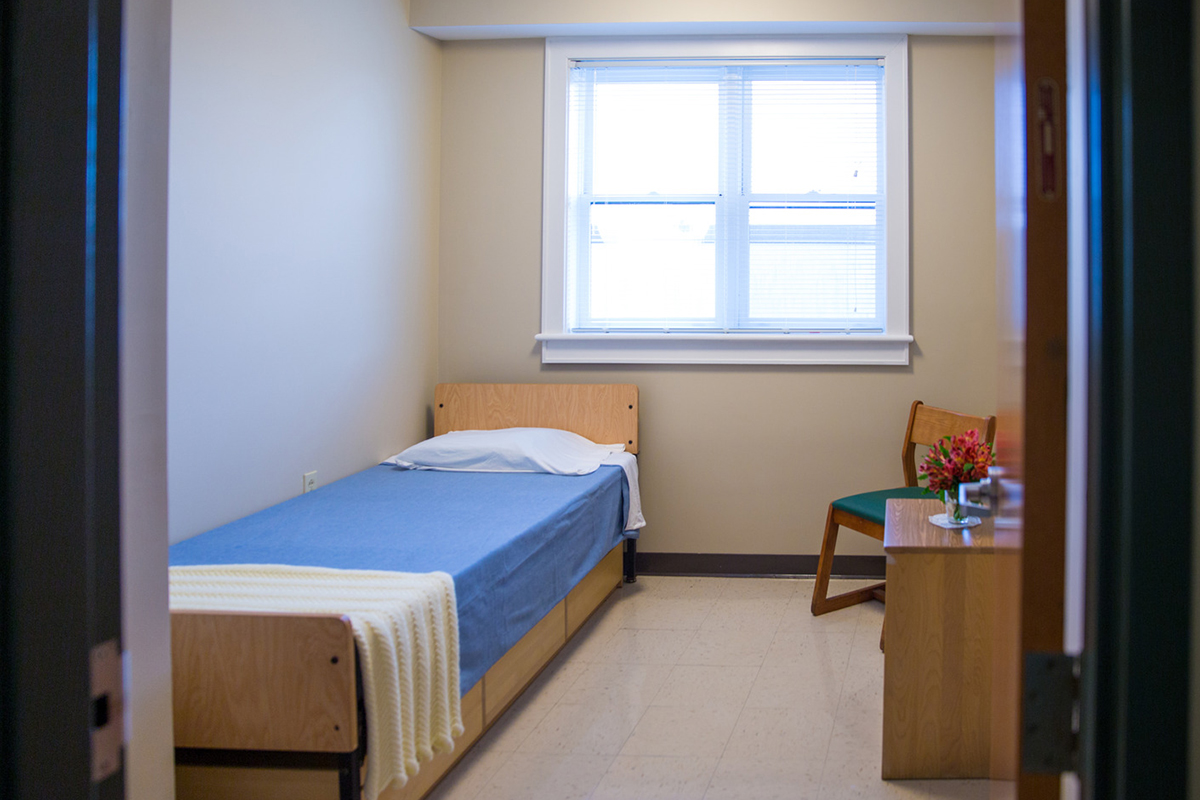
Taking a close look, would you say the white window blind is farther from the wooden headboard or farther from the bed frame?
the bed frame

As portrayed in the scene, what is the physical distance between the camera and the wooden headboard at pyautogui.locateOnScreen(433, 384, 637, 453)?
3607mm

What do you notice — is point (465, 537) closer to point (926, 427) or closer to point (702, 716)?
point (702, 716)

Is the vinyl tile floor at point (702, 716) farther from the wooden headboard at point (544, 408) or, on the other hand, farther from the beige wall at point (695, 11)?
the beige wall at point (695, 11)

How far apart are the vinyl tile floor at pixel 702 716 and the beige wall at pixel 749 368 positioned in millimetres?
576

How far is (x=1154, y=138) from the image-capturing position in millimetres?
535

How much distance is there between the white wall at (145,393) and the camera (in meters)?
0.67

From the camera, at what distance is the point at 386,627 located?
4.73 feet

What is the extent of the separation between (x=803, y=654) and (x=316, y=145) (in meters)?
2.32

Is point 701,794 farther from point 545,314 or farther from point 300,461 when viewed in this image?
point 545,314

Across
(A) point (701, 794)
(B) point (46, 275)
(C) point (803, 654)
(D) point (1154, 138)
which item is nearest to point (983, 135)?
(C) point (803, 654)

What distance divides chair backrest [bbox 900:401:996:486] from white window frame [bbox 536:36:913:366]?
1.10 feet

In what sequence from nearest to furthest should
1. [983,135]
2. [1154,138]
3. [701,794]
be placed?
1. [1154,138]
2. [701,794]
3. [983,135]

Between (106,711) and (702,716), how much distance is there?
73.3 inches

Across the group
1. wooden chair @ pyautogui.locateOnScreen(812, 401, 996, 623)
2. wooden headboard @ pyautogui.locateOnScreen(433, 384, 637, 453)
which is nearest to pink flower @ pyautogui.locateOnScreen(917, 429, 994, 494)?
wooden chair @ pyautogui.locateOnScreen(812, 401, 996, 623)
